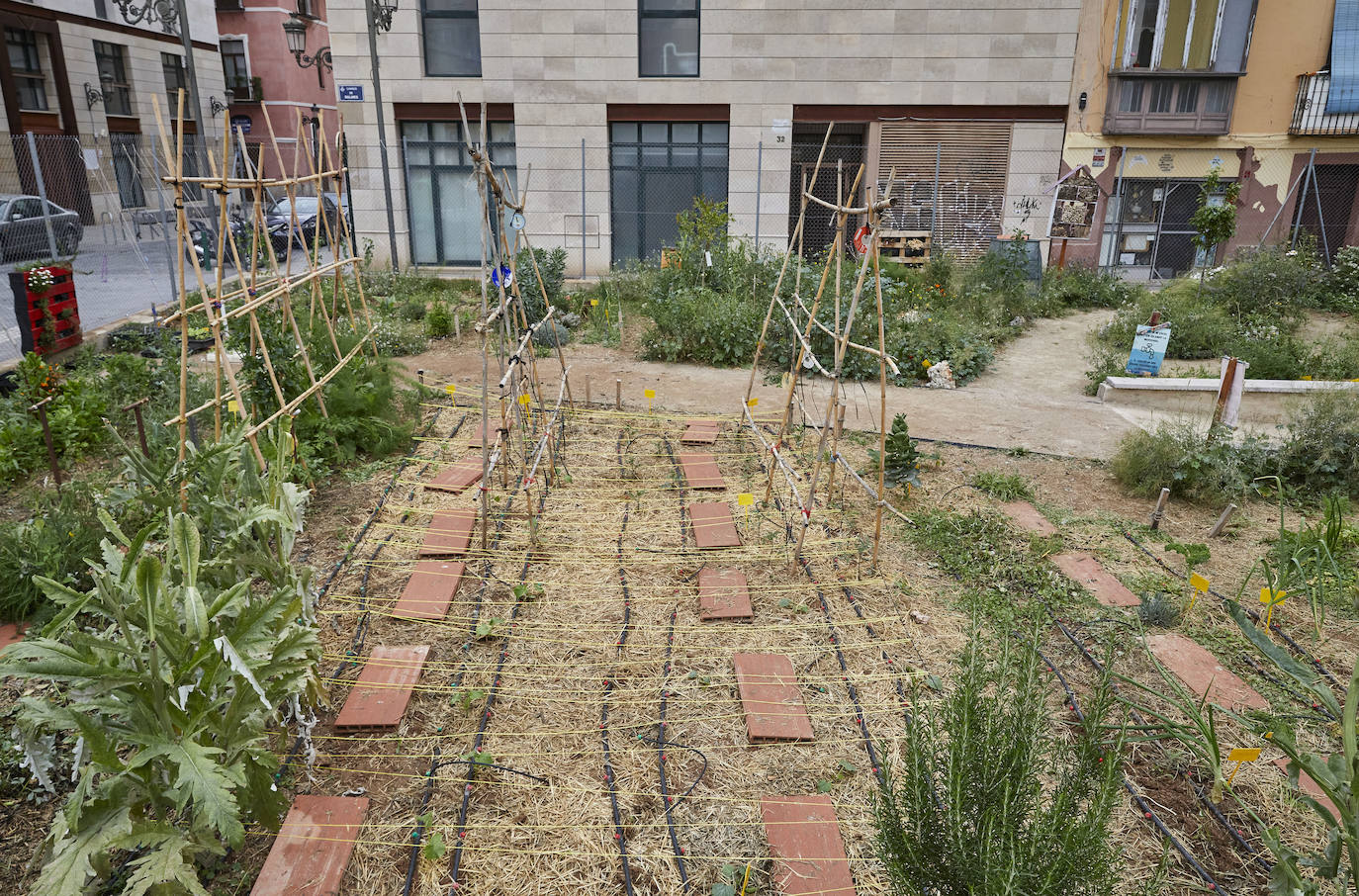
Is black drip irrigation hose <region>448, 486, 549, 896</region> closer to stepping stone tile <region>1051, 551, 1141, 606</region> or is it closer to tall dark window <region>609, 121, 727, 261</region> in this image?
stepping stone tile <region>1051, 551, 1141, 606</region>

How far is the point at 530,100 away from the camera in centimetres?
1500

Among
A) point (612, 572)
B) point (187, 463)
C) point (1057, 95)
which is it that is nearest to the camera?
point (187, 463)

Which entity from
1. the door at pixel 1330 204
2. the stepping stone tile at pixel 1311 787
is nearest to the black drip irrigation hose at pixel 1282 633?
the stepping stone tile at pixel 1311 787

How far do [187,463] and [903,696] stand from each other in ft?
11.3

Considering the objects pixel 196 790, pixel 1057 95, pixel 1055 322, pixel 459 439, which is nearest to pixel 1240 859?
pixel 196 790

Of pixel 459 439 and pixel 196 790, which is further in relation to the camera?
pixel 459 439

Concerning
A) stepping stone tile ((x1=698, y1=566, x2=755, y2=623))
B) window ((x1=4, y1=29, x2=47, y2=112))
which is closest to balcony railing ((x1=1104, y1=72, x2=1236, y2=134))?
stepping stone tile ((x1=698, y1=566, x2=755, y2=623))

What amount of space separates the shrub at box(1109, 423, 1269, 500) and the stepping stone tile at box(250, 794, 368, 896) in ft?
18.5

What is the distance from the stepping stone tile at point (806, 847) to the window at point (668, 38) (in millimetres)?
13999

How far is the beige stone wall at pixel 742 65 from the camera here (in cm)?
1450

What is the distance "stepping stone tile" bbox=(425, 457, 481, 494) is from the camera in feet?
20.1

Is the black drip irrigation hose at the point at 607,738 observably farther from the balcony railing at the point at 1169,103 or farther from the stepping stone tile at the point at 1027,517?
the balcony railing at the point at 1169,103

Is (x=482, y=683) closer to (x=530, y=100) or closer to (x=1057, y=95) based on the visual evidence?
(x=530, y=100)

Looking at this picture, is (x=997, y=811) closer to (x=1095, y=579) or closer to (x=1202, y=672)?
(x=1202, y=672)
